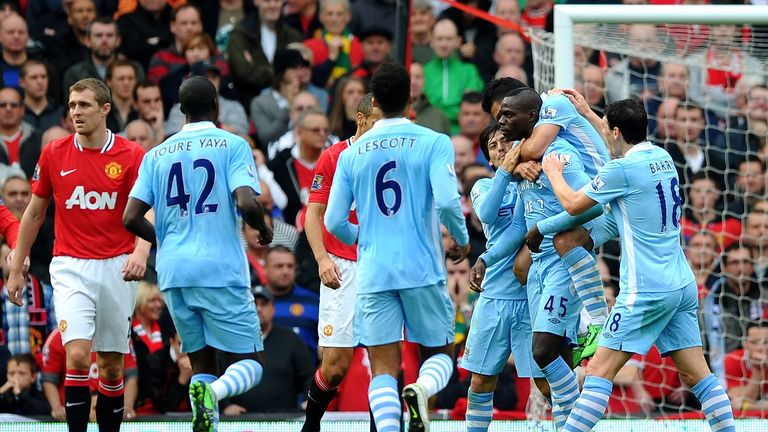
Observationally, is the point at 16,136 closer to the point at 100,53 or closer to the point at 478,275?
the point at 100,53

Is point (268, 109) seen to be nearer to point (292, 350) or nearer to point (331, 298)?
point (292, 350)

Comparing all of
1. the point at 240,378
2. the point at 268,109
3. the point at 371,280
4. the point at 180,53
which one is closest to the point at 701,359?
the point at 371,280

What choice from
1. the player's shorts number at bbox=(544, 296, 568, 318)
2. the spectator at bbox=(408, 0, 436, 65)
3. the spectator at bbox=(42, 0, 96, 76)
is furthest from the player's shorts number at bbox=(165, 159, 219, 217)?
the spectator at bbox=(408, 0, 436, 65)

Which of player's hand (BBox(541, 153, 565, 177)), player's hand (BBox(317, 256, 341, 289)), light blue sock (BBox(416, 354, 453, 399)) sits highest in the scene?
player's hand (BBox(541, 153, 565, 177))

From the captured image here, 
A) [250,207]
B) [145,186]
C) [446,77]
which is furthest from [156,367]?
[446,77]

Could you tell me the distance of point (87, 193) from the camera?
9984 millimetres

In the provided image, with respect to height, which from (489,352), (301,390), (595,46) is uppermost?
(595,46)

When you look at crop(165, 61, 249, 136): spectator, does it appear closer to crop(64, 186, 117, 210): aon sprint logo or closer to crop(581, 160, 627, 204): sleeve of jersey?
crop(64, 186, 117, 210): aon sprint logo

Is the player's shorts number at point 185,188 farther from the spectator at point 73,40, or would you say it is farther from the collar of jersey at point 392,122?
the spectator at point 73,40

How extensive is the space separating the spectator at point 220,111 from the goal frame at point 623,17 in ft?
14.6

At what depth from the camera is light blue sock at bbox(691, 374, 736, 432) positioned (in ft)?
29.1

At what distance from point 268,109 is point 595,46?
3942 millimetres

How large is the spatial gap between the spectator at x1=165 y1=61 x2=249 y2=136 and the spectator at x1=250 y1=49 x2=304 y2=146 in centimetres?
17

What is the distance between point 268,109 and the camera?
15.2m
